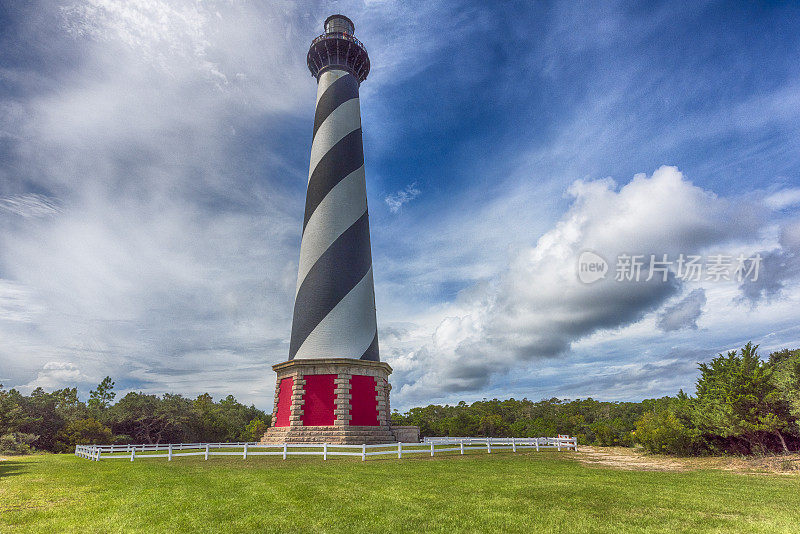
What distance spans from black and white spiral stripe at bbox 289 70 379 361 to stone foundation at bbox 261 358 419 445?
876 millimetres

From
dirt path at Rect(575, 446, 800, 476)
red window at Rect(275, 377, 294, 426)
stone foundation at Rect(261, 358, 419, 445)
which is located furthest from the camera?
red window at Rect(275, 377, 294, 426)

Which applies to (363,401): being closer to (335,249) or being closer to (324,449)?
(324,449)

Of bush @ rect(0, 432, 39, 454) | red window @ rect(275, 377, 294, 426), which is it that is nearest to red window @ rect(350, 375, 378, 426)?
red window @ rect(275, 377, 294, 426)

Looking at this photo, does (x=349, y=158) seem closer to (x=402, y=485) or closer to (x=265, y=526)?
(x=402, y=485)

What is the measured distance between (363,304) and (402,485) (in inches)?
670

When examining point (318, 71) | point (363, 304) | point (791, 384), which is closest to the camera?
point (791, 384)

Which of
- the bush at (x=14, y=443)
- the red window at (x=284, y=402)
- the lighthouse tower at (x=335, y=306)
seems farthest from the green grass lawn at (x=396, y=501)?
the bush at (x=14, y=443)

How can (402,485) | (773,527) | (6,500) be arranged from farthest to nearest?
1. (402,485)
2. (6,500)
3. (773,527)

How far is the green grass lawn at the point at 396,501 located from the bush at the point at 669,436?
7.16 metres

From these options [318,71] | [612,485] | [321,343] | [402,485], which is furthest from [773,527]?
[318,71]

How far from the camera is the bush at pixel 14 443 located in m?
26.4

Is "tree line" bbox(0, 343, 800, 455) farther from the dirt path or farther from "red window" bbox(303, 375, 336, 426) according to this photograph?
"red window" bbox(303, 375, 336, 426)

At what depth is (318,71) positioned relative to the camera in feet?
113

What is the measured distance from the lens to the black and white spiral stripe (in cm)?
2669
